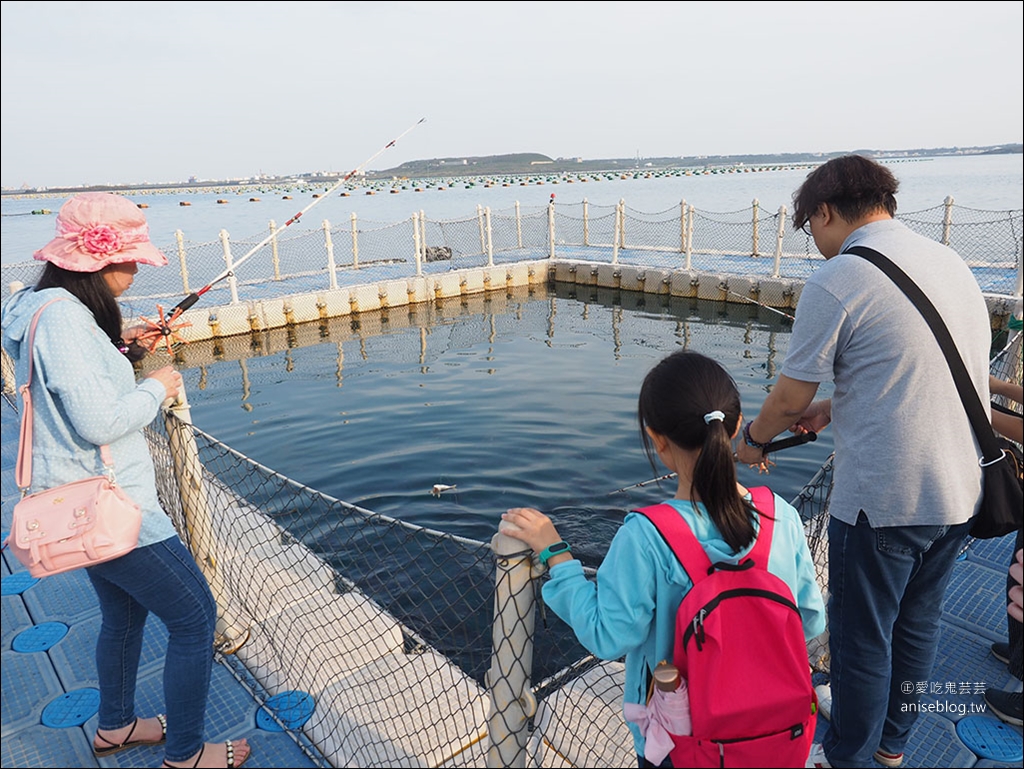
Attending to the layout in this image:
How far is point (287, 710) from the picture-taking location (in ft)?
9.05

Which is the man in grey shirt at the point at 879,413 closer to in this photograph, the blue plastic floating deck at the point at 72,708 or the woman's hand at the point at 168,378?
the woman's hand at the point at 168,378

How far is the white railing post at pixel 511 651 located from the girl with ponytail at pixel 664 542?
10 cm

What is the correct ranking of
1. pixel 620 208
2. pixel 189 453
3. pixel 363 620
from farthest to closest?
pixel 620 208, pixel 363 620, pixel 189 453

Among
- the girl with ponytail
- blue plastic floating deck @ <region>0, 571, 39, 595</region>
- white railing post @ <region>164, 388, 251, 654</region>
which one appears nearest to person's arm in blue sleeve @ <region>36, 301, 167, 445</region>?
white railing post @ <region>164, 388, 251, 654</region>

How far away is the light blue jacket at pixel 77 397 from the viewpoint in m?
1.90

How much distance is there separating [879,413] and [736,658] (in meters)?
0.89

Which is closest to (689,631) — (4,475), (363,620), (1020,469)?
(1020,469)

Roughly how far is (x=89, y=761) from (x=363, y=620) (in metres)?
1.23

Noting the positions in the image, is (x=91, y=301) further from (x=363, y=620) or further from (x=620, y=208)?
(x=620, y=208)

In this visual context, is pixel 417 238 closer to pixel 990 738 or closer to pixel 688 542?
pixel 990 738

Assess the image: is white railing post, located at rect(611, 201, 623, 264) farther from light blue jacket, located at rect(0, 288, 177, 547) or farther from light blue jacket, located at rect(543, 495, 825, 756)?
light blue jacket, located at rect(543, 495, 825, 756)

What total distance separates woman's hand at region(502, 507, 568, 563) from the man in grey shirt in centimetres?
85

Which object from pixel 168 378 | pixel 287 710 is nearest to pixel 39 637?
pixel 287 710

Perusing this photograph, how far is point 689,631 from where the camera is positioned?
4.61ft
